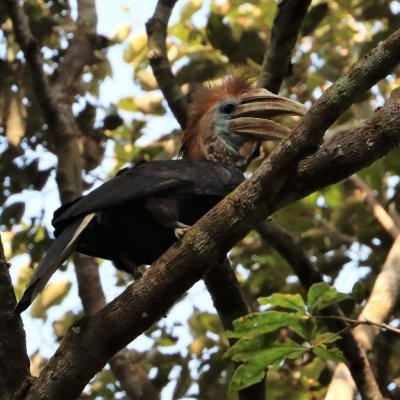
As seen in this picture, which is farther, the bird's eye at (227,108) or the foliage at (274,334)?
the bird's eye at (227,108)

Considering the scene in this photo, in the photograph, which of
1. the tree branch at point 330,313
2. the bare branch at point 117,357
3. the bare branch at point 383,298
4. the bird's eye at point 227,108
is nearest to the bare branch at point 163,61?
the bird's eye at point 227,108

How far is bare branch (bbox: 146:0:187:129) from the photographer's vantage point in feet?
15.6

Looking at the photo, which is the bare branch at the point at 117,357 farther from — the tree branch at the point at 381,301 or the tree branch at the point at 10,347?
the tree branch at the point at 381,301

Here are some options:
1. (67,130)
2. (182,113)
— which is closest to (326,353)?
(182,113)

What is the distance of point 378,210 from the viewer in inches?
211

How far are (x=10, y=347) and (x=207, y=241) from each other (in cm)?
100

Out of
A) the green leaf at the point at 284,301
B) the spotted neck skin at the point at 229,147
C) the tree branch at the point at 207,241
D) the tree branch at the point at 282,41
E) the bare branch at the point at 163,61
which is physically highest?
the bare branch at the point at 163,61

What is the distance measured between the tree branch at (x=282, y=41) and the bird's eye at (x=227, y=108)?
0.20 meters

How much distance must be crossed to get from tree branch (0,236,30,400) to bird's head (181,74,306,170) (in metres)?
1.58

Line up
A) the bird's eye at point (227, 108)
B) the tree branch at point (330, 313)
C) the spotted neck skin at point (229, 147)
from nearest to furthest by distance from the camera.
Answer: the tree branch at point (330, 313), the spotted neck skin at point (229, 147), the bird's eye at point (227, 108)

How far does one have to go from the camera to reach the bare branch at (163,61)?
4.74 metres

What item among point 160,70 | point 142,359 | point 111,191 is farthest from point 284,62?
point 142,359

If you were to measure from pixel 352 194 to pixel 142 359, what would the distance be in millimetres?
1944

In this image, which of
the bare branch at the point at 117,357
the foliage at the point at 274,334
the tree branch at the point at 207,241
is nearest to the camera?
the tree branch at the point at 207,241
